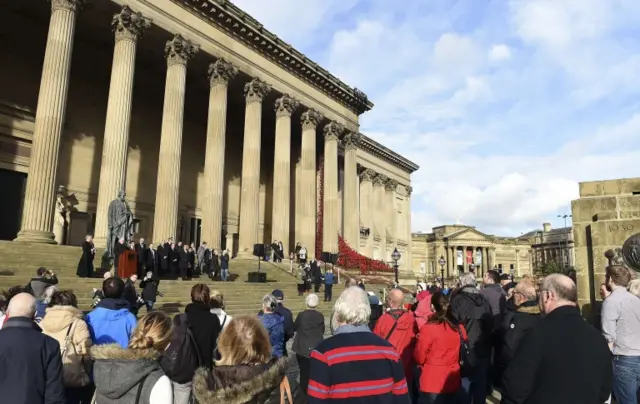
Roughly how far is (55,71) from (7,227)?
332 inches

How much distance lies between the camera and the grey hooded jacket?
3.21 metres

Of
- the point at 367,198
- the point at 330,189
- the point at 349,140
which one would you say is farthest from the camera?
the point at 367,198

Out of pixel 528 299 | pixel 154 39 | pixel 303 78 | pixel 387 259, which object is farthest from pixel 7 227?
pixel 387 259

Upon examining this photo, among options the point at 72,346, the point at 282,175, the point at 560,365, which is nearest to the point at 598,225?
the point at 560,365

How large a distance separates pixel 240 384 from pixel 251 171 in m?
24.1

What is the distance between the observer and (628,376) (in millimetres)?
4980

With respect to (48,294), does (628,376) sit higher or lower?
lower

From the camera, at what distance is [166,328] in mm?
3508

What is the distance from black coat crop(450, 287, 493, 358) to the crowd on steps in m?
0.84

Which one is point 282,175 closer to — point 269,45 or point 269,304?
point 269,45

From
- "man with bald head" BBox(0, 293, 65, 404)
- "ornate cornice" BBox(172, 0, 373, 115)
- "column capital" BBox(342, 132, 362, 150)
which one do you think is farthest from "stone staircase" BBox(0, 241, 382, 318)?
"column capital" BBox(342, 132, 362, 150)

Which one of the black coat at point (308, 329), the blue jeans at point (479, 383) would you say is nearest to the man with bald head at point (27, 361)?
the black coat at point (308, 329)

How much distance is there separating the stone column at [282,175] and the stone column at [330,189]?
168 inches

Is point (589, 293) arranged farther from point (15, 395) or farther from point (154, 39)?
point (154, 39)
